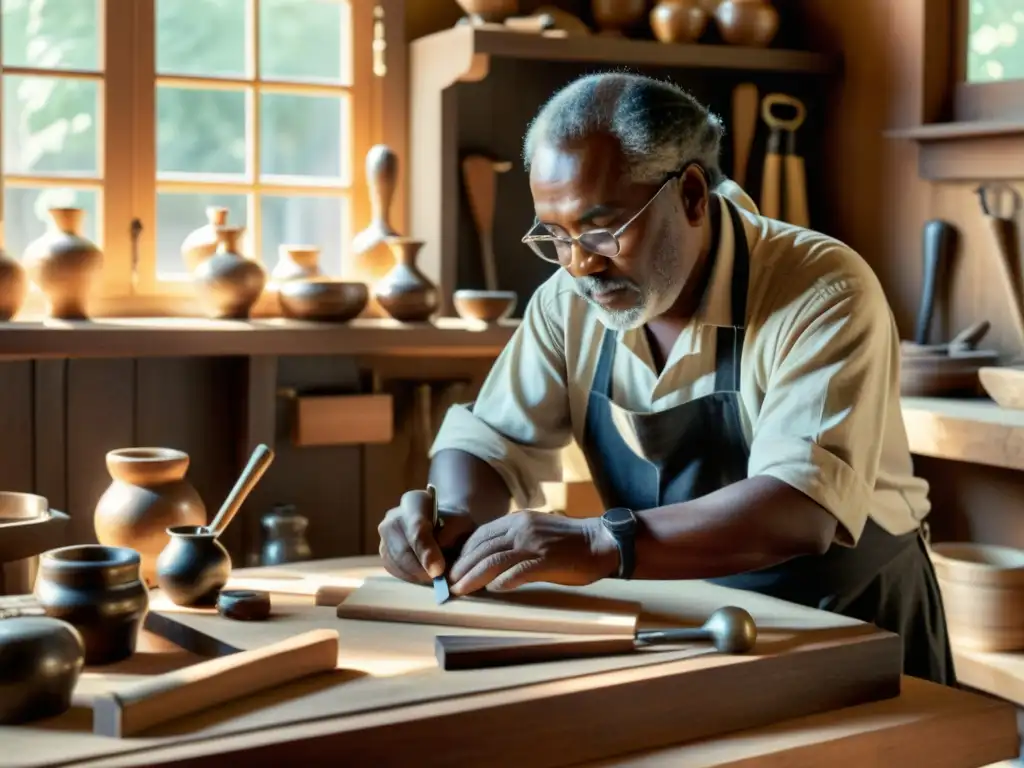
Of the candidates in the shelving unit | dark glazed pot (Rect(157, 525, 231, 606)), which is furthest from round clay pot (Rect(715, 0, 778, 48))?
dark glazed pot (Rect(157, 525, 231, 606))

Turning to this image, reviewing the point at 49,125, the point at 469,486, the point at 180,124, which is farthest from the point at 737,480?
the point at 49,125

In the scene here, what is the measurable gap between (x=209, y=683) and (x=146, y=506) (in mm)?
834

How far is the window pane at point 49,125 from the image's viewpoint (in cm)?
351

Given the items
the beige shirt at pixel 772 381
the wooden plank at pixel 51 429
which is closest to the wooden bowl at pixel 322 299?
the wooden plank at pixel 51 429

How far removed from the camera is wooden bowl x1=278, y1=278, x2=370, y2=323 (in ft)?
11.5

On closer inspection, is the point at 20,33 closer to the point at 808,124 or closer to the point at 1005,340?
the point at 808,124

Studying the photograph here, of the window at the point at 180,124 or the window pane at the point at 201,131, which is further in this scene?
the window pane at the point at 201,131

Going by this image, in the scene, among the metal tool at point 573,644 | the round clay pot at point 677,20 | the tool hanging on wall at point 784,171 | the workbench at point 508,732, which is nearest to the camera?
the workbench at point 508,732

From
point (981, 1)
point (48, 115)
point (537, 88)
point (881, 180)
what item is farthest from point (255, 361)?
point (981, 1)

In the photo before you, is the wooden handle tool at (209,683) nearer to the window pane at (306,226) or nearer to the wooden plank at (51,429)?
the wooden plank at (51,429)

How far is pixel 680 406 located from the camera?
93.1 inches

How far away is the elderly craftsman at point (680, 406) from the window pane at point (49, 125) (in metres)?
1.53

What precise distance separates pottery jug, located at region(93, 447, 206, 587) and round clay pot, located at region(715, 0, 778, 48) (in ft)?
7.45

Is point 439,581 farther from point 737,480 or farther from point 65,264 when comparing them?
point 65,264
